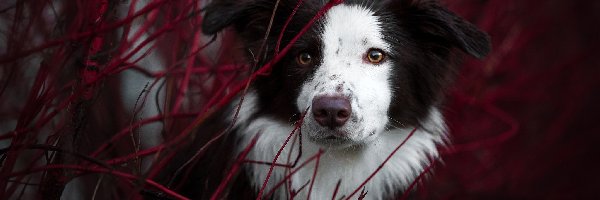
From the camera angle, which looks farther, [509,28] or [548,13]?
[548,13]

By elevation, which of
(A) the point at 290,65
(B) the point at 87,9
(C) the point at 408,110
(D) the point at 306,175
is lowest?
(D) the point at 306,175

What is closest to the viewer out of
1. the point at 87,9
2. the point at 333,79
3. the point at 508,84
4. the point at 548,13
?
the point at 87,9

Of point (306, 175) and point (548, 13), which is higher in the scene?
point (548, 13)

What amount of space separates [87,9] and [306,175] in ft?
5.56

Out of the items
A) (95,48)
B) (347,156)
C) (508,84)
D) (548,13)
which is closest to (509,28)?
(508,84)

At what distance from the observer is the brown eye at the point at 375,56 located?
3840 mm

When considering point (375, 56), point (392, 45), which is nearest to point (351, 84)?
point (375, 56)

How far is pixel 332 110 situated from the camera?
3494 millimetres

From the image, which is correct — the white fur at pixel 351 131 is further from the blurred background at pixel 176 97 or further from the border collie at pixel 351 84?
the blurred background at pixel 176 97

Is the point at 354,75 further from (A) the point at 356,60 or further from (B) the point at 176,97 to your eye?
(B) the point at 176,97

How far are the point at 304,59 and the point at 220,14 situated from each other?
0.47 meters

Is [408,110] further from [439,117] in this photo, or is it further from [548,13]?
[548,13]

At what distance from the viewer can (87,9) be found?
288 centimetres

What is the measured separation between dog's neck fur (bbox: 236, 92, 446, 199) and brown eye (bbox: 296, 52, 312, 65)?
13.7 inches
